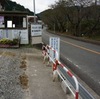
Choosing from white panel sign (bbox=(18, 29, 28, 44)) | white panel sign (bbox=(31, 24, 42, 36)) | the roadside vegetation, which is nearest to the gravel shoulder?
white panel sign (bbox=(31, 24, 42, 36))

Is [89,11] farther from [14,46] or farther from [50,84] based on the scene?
[50,84]

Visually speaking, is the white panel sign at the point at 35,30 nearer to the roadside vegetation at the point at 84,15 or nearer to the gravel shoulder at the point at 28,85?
the gravel shoulder at the point at 28,85

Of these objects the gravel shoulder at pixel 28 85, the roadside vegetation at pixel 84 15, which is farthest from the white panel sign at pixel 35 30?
the roadside vegetation at pixel 84 15

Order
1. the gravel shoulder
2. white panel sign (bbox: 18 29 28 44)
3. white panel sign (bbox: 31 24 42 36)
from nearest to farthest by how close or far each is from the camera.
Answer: the gravel shoulder → white panel sign (bbox: 31 24 42 36) → white panel sign (bbox: 18 29 28 44)

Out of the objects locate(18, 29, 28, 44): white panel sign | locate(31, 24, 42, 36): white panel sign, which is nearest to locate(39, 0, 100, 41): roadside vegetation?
locate(18, 29, 28, 44): white panel sign

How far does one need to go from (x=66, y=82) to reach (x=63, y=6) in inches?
1766

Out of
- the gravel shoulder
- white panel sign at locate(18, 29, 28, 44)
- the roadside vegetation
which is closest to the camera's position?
the gravel shoulder

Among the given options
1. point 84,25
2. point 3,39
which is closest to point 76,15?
point 84,25

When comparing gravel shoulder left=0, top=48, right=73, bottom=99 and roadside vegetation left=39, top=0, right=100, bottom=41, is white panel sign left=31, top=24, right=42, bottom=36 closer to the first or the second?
gravel shoulder left=0, top=48, right=73, bottom=99

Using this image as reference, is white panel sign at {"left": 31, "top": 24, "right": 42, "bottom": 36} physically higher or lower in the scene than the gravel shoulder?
higher

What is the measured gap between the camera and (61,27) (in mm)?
67188

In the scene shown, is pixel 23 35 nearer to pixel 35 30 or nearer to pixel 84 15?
pixel 35 30

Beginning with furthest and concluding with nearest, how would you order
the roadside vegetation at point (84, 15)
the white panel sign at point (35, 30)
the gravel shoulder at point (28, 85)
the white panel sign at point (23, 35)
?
the roadside vegetation at point (84, 15)
the white panel sign at point (23, 35)
the white panel sign at point (35, 30)
the gravel shoulder at point (28, 85)

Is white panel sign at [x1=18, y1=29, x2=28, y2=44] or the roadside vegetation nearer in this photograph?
white panel sign at [x1=18, y1=29, x2=28, y2=44]
